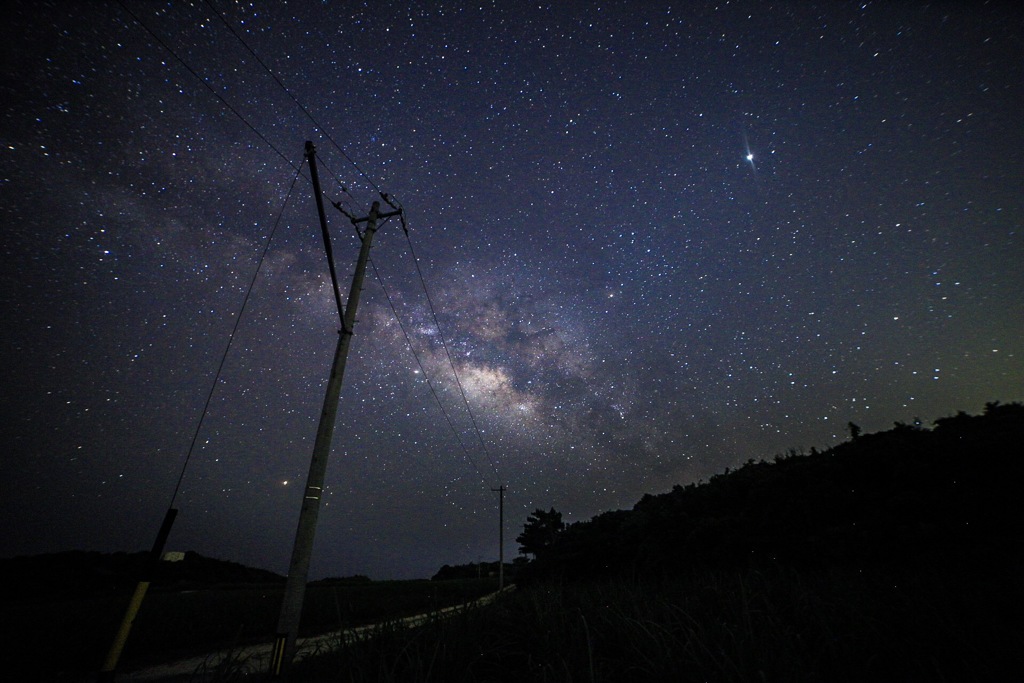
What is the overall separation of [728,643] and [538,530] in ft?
222

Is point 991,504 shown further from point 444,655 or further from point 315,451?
point 315,451

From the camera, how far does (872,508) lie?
368 inches

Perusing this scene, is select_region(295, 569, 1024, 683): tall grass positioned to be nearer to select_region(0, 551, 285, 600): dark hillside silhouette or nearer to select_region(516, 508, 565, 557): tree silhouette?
select_region(0, 551, 285, 600): dark hillside silhouette

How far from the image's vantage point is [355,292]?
7.43 meters

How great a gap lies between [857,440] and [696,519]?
532 cm

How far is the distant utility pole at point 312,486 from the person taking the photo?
4.69m

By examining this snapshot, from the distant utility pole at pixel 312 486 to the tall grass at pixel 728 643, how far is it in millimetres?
544

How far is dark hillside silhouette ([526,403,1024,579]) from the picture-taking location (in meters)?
7.55

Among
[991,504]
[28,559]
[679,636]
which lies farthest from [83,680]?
[28,559]

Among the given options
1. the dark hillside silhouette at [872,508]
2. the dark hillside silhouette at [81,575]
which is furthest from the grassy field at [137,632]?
the dark hillside silhouette at [81,575]

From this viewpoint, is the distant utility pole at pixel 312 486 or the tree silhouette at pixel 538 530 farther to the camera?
the tree silhouette at pixel 538 530

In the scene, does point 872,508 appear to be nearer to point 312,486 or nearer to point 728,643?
point 728,643

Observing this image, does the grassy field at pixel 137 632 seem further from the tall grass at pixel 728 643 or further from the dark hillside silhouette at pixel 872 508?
the dark hillside silhouette at pixel 872 508

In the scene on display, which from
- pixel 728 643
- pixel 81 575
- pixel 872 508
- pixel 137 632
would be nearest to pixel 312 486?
pixel 728 643
